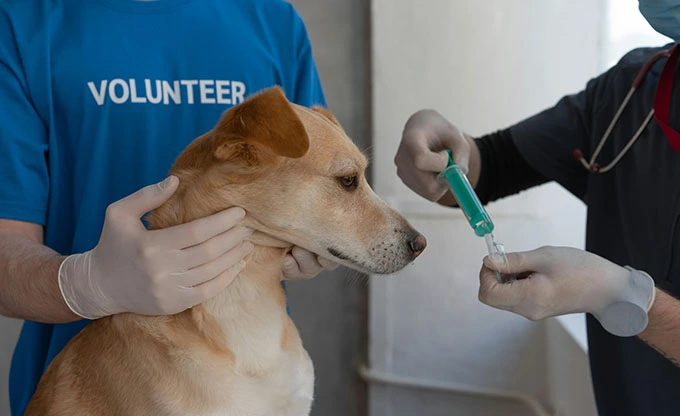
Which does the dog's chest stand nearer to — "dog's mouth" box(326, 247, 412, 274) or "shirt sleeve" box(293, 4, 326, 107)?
"dog's mouth" box(326, 247, 412, 274)

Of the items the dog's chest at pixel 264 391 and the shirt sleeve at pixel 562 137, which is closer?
the dog's chest at pixel 264 391

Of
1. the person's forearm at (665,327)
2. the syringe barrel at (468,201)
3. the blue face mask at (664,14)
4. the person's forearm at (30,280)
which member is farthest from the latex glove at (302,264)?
the blue face mask at (664,14)

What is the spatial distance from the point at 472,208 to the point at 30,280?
27.2 inches

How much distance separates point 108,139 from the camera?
1110 millimetres

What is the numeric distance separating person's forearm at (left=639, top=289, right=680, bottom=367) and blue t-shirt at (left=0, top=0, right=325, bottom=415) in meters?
0.75

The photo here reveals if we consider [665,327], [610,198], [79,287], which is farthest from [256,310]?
[610,198]

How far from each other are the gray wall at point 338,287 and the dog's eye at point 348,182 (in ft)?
3.95

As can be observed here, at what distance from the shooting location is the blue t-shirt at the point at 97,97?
1.05m

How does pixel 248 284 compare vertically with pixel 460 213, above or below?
above

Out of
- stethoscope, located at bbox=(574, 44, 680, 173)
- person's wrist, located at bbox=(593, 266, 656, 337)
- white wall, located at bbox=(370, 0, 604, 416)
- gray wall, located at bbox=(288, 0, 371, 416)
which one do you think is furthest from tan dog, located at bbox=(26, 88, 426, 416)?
gray wall, located at bbox=(288, 0, 371, 416)

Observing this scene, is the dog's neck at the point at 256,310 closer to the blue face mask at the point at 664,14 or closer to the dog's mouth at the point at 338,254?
the dog's mouth at the point at 338,254

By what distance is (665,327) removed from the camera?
0.91 meters

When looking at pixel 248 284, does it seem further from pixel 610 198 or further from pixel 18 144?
pixel 610 198

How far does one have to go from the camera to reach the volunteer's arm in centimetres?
95
